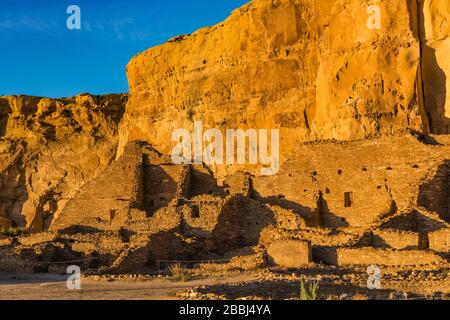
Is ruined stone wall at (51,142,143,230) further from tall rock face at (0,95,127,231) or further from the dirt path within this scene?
tall rock face at (0,95,127,231)

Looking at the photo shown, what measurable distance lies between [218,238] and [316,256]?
13.5 ft

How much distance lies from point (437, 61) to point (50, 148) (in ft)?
96.6

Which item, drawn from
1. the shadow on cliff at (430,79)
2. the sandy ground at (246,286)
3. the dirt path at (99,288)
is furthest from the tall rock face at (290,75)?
the dirt path at (99,288)

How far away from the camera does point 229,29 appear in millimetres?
34094

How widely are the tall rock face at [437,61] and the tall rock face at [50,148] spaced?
24.2 m

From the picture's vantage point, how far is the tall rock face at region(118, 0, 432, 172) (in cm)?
2573

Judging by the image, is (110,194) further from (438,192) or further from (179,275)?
(438,192)

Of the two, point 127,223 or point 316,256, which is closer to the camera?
point 316,256

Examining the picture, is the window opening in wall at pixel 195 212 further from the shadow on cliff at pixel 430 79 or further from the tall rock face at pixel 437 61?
the tall rock face at pixel 437 61

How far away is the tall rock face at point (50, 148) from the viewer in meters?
43.9

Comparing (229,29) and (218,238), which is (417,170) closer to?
(218,238)

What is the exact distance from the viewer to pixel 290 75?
31062 mm
